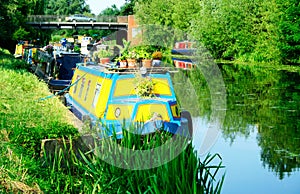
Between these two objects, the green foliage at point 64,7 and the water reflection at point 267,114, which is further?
the green foliage at point 64,7

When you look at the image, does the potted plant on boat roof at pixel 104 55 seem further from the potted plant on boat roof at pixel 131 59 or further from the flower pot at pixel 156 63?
the flower pot at pixel 156 63

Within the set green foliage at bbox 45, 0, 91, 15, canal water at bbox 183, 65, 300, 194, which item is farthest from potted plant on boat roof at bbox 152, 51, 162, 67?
green foliage at bbox 45, 0, 91, 15

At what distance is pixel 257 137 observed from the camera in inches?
441

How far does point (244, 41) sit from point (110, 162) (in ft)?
96.8

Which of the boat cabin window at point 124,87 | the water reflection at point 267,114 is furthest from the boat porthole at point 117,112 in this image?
the water reflection at point 267,114

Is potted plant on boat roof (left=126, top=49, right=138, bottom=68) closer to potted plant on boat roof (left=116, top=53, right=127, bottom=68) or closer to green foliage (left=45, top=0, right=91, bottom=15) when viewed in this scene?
potted plant on boat roof (left=116, top=53, right=127, bottom=68)

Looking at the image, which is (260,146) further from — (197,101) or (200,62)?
(200,62)

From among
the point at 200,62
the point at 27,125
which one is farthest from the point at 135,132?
the point at 200,62

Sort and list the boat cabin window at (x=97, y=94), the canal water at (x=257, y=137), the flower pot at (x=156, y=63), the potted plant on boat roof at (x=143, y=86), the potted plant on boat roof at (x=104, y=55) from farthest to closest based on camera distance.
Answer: the potted plant on boat roof at (x=104, y=55)
the boat cabin window at (x=97, y=94)
the flower pot at (x=156, y=63)
the canal water at (x=257, y=137)
the potted plant on boat roof at (x=143, y=86)

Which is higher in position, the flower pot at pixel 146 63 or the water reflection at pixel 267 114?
the flower pot at pixel 146 63

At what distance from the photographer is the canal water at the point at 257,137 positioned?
8.32 meters

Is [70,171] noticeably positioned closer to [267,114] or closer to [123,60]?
[123,60]

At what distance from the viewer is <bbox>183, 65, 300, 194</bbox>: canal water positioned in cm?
832

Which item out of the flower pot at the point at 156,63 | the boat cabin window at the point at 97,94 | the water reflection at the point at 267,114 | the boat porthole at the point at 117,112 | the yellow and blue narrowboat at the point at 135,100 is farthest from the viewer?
the water reflection at the point at 267,114
